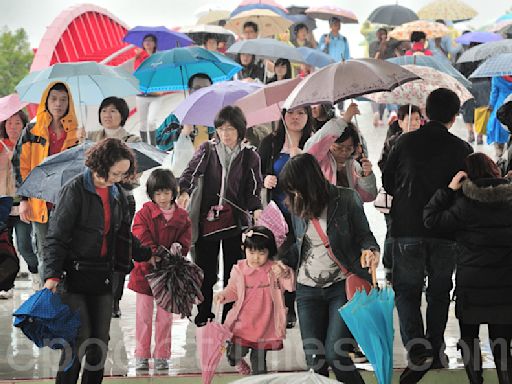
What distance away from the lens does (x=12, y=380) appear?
867cm

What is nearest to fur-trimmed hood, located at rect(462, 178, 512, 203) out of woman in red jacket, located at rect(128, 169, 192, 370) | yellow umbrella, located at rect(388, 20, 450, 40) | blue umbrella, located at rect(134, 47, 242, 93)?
woman in red jacket, located at rect(128, 169, 192, 370)

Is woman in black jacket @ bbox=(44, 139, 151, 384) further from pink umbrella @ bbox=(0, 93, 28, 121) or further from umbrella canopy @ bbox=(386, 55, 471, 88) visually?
umbrella canopy @ bbox=(386, 55, 471, 88)

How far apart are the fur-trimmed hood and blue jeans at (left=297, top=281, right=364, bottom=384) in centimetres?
101

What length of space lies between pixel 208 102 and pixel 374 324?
13.8 feet

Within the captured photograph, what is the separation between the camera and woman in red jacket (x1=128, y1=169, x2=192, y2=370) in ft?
29.7

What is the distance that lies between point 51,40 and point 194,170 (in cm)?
1034

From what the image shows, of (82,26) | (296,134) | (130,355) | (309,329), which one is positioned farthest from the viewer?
(82,26)

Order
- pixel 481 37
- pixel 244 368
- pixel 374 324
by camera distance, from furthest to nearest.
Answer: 1. pixel 481 37
2. pixel 244 368
3. pixel 374 324

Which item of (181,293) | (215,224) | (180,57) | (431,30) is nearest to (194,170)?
(215,224)

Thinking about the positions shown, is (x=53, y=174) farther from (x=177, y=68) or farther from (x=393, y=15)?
(x=393, y=15)

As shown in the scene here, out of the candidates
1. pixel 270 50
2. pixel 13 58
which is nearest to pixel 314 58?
pixel 270 50

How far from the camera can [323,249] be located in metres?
7.63

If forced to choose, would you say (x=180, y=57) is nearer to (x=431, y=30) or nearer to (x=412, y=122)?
(x=412, y=122)

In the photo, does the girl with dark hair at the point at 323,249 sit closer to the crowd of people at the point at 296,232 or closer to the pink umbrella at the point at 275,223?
the crowd of people at the point at 296,232
